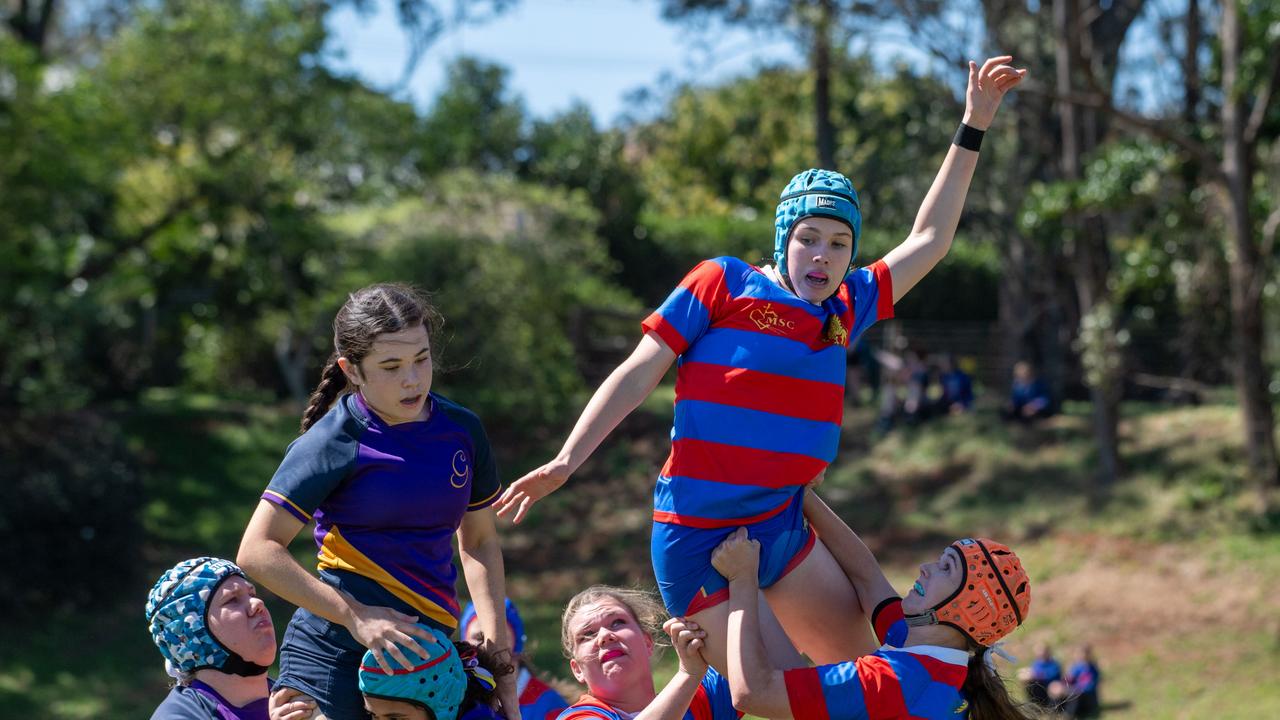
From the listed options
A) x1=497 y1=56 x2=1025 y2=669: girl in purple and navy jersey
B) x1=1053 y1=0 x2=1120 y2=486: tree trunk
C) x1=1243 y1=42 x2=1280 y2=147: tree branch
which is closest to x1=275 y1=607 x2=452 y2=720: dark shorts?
x1=497 y1=56 x2=1025 y2=669: girl in purple and navy jersey

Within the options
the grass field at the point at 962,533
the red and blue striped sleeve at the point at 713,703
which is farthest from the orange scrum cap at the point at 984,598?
the grass field at the point at 962,533

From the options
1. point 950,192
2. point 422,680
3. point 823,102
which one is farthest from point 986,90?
point 823,102

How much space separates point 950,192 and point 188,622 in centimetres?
224

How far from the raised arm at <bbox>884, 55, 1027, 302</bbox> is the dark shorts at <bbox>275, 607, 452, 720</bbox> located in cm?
158

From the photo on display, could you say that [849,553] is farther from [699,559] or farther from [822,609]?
[699,559]

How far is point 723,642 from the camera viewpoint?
3.32 metres

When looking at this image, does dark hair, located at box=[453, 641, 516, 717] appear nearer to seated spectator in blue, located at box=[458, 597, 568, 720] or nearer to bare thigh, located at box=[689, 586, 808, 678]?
bare thigh, located at box=[689, 586, 808, 678]

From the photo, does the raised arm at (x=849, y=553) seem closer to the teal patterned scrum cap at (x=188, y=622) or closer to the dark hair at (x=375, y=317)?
the dark hair at (x=375, y=317)

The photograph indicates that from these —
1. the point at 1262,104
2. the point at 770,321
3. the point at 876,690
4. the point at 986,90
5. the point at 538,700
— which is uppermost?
the point at 1262,104

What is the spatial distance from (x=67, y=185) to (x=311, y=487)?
524 inches

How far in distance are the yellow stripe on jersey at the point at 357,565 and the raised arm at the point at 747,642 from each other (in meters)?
0.74

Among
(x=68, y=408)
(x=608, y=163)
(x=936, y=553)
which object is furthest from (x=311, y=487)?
(x=608, y=163)

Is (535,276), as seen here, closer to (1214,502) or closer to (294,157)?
(294,157)

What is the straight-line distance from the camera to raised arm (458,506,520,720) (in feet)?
11.4
